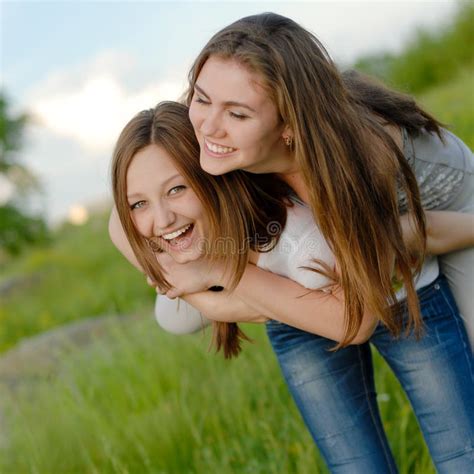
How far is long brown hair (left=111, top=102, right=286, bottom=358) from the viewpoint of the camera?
2105mm

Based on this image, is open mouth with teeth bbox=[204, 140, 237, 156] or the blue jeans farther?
the blue jeans

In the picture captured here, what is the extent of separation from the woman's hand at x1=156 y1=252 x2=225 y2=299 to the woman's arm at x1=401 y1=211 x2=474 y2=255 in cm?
65

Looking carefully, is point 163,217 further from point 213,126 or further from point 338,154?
point 338,154

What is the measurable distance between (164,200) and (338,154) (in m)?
0.54

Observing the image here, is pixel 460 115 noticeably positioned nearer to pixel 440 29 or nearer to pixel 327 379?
pixel 327 379

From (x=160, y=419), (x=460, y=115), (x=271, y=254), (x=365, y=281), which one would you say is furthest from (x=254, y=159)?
(x=460, y=115)

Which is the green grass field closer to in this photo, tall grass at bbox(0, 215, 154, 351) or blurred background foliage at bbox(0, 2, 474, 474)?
blurred background foliage at bbox(0, 2, 474, 474)

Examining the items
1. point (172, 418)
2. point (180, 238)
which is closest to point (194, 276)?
point (180, 238)

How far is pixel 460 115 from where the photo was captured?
18.6 ft

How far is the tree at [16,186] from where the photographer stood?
479 inches

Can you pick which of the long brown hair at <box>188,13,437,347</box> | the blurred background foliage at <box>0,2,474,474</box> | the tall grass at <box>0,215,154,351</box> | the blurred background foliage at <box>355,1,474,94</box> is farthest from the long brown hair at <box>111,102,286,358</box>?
the blurred background foliage at <box>355,1,474,94</box>

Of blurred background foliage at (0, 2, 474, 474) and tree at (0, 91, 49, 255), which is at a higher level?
tree at (0, 91, 49, 255)

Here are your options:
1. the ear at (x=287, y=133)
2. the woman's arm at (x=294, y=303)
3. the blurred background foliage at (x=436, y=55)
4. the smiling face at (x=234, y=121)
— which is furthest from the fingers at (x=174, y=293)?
the blurred background foliage at (x=436, y=55)

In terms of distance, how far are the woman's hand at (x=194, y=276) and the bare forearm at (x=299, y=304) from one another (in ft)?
0.32
